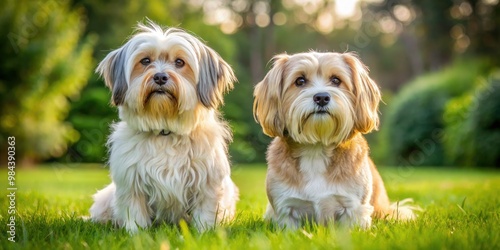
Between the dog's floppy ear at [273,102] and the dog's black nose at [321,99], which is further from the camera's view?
the dog's floppy ear at [273,102]

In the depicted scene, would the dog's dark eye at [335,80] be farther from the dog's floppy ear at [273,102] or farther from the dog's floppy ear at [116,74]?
the dog's floppy ear at [116,74]

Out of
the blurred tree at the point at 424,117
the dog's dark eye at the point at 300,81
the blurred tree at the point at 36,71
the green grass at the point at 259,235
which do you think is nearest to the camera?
the green grass at the point at 259,235

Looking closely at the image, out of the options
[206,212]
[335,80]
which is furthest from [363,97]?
[206,212]

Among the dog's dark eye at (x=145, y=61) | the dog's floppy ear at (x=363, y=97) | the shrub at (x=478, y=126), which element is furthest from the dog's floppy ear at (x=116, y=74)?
the shrub at (x=478, y=126)

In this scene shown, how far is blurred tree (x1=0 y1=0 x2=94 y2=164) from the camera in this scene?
50.6 ft

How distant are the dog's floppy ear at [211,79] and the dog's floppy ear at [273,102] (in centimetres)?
33

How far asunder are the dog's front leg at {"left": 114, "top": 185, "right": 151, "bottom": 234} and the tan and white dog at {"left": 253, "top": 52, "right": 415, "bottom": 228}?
2.98ft

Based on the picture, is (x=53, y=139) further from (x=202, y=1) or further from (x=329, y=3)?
(x=329, y=3)

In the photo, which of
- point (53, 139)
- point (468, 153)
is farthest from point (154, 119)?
point (53, 139)

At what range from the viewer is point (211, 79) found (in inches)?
161

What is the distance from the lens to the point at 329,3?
23.0m

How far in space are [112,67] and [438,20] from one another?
2036 cm

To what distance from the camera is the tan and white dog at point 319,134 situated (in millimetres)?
3746

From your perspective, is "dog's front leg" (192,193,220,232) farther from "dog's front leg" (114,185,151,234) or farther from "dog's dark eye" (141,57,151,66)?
"dog's dark eye" (141,57,151,66)
